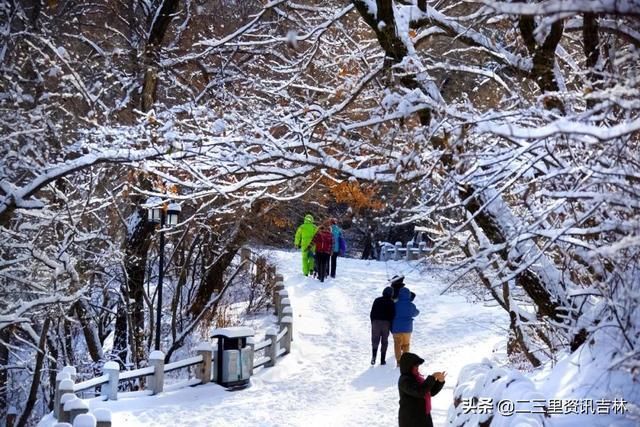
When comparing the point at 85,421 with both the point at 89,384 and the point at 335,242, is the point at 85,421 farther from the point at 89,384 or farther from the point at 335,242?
the point at 335,242

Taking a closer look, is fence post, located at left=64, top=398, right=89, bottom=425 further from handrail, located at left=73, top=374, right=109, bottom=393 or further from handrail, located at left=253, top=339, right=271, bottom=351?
handrail, located at left=253, top=339, right=271, bottom=351

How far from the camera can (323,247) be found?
25359 mm

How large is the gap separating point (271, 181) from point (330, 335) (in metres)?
11.5

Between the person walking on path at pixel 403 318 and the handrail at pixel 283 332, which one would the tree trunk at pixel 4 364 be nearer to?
the handrail at pixel 283 332

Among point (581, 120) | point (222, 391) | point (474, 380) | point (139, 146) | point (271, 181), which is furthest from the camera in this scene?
point (222, 391)

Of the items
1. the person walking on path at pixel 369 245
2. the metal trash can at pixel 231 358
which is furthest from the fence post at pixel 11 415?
the person walking on path at pixel 369 245

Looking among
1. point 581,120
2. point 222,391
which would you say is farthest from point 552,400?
point 222,391

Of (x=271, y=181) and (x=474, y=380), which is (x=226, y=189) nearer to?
(x=271, y=181)

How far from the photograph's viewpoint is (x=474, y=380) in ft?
25.9

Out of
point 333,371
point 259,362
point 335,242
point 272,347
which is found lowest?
point 333,371

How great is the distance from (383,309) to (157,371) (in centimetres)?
450

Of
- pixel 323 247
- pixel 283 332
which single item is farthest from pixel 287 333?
pixel 323 247

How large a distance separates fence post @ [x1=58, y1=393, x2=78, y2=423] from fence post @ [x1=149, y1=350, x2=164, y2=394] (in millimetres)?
3281

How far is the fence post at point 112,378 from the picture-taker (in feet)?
39.5
